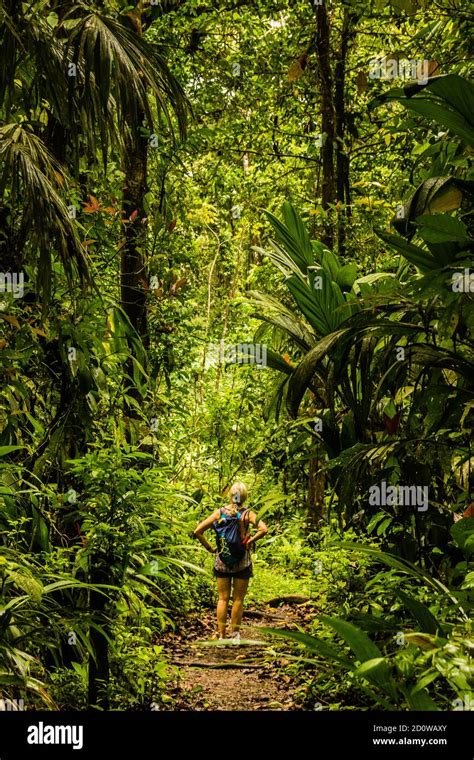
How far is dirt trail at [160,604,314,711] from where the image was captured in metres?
3.84

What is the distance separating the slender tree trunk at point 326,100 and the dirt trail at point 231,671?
3.07 meters

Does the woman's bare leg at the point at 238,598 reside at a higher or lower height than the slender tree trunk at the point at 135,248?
Answer: lower

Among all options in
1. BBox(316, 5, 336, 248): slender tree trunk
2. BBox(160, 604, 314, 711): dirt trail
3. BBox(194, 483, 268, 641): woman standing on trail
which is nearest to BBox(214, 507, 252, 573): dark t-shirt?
BBox(194, 483, 268, 641): woman standing on trail

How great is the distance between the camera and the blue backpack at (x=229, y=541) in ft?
16.5

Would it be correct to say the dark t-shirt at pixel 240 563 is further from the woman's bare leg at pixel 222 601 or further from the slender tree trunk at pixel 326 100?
the slender tree trunk at pixel 326 100

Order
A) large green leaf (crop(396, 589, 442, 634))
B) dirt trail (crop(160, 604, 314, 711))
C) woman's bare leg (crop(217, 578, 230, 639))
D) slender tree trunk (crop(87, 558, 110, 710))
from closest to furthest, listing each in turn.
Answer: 1. large green leaf (crop(396, 589, 442, 634))
2. slender tree trunk (crop(87, 558, 110, 710))
3. dirt trail (crop(160, 604, 314, 711))
4. woman's bare leg (crop(217, 578, 230, 639))

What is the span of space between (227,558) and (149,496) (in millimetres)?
2012

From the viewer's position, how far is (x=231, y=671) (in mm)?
4609

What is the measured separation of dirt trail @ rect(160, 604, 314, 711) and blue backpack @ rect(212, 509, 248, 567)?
1.69ft

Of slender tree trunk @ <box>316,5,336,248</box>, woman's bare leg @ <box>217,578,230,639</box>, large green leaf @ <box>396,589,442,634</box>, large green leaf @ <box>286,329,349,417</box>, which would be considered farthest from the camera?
slender tree trunk @ <box>316,5,336,248</box>

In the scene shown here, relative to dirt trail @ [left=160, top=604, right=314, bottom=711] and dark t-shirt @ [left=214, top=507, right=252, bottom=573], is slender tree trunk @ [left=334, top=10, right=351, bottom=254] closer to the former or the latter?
dark t-shirt @ [left=214, top=507, right=252, bottom=573]

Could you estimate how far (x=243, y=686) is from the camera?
168 inches

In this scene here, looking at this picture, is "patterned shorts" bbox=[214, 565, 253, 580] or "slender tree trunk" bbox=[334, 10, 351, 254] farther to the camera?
"slender tree trunk" bbox=[334, 10, 351, 254]

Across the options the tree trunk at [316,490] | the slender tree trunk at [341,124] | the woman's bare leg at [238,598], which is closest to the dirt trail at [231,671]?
the woman's bare leg at [238,598]
